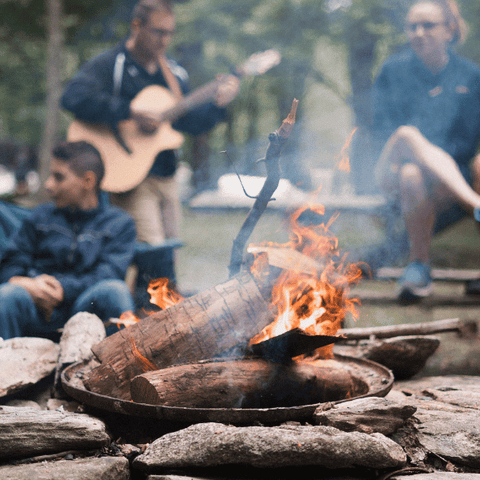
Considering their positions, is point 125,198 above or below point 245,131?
below

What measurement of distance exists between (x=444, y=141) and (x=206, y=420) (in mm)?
3538

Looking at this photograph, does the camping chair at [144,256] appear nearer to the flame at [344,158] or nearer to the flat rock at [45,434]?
the flame at [344,158]

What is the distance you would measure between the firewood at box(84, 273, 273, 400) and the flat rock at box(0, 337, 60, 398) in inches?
15.0

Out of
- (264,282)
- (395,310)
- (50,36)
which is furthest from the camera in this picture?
(50,36)

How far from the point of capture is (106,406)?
6.44ft

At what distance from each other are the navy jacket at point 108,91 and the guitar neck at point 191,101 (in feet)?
0.74

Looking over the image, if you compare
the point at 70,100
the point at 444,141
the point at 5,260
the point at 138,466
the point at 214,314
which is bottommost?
the point at 138,466

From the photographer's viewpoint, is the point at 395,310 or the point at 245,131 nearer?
the point at 395,310

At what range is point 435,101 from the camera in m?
4.57

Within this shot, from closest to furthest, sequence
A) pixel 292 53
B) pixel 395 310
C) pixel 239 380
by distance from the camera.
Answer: pixel 239 380, pixel 395 310, pixel 292 53

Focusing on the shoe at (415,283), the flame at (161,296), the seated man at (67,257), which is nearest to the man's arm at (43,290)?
the seated man at (67,257)

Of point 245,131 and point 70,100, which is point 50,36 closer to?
point 70,100

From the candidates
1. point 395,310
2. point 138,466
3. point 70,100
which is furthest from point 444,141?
point 138,466

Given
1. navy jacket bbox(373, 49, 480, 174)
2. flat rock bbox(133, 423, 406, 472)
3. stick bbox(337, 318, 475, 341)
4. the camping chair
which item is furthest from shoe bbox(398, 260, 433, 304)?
flat rock bbox(133, 423, 406, 472)
